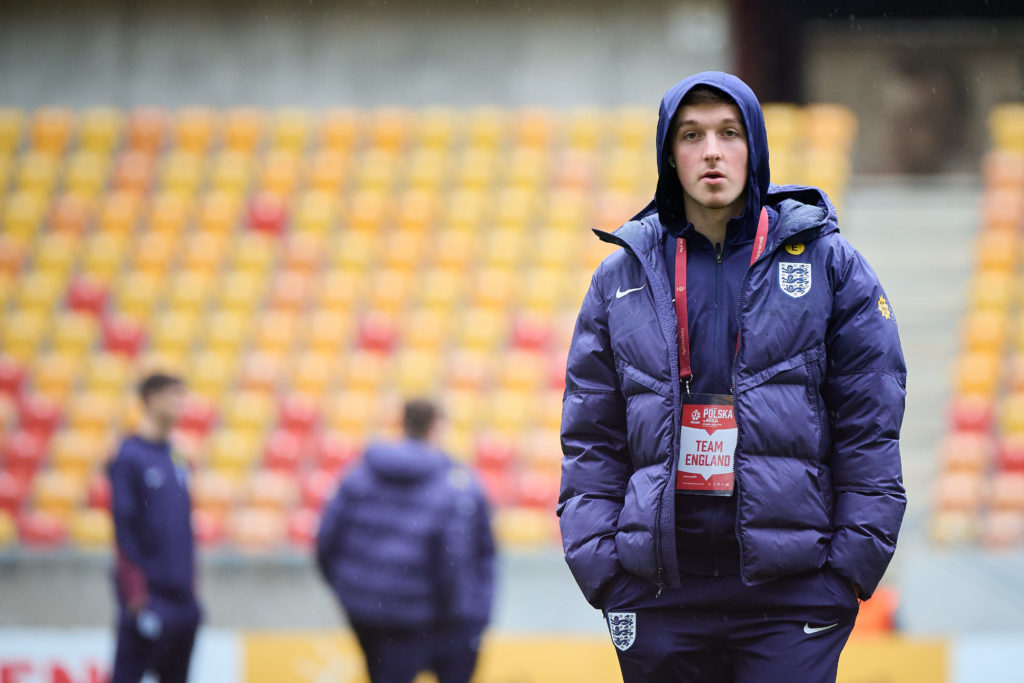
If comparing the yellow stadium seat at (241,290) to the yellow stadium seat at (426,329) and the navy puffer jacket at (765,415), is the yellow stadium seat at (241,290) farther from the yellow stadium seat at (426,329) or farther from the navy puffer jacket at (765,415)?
the navy puffer jacket at (765,415)

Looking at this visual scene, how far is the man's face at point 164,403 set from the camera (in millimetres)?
4777

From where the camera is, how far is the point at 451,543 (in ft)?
14.1

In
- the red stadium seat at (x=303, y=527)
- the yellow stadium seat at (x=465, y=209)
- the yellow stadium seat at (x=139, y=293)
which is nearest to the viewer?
the red stadium seat at (x=303, y=527)

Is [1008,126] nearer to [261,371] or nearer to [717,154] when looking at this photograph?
[261,371]

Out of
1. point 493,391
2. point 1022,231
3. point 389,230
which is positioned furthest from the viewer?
point 389,230

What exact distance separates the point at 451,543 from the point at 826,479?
2500mm

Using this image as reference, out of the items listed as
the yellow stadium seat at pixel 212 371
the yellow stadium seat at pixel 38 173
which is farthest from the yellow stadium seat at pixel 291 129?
the yellow stadium seat at pixel 212 371

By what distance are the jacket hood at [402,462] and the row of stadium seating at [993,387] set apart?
15.1ft

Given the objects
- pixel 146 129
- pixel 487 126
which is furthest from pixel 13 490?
pixel 487 126

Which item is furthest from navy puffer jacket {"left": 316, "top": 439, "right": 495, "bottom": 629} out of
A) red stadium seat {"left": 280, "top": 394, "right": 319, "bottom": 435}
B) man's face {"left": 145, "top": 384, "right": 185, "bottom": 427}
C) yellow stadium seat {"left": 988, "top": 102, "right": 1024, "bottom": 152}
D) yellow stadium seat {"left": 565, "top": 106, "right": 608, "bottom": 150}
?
yellow stadium seat {"left": 988, "top": 102, "right": 1024, "bottom": 152}

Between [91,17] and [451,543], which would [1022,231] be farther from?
[91,17]

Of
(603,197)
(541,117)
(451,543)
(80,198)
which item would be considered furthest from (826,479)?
(80,198)

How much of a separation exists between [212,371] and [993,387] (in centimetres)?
590

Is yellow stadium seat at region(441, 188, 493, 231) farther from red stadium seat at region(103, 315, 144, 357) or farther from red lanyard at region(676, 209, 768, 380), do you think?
red lanyard at region(676, 209, 768, 380)
